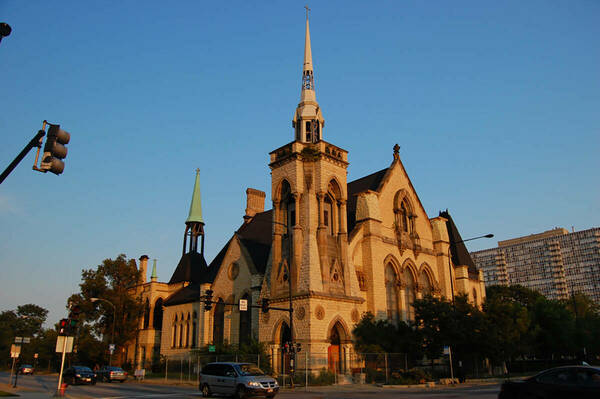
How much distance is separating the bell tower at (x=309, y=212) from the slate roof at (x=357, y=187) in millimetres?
3344

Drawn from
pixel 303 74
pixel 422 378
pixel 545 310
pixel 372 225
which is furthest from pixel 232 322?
pixel 545 310

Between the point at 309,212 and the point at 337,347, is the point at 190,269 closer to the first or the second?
the point at 309,212

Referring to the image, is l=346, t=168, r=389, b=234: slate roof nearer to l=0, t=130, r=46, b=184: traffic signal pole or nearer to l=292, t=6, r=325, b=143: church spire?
l=292, t=6, r=325, b=143: church spire

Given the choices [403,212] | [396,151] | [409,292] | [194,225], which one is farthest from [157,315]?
[396,151]

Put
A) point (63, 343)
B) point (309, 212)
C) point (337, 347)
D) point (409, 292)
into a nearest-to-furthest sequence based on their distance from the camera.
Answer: point (63, 343), point (337, 347), point (309, 212), point (409, 292)

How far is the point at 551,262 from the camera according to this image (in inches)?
6147

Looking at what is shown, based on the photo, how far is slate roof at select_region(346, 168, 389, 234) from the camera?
142ft

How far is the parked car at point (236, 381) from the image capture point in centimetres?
2052

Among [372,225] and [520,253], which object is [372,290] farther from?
[520,253]

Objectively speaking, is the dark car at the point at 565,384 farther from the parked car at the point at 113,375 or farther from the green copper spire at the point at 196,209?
the green copper spire at the point at 196,209

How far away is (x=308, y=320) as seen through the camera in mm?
34000

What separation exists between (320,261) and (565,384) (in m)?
24.9

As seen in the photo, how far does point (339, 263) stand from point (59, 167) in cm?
2970

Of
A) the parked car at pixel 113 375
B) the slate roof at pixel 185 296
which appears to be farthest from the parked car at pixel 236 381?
the slate roof at pixel 185 296
